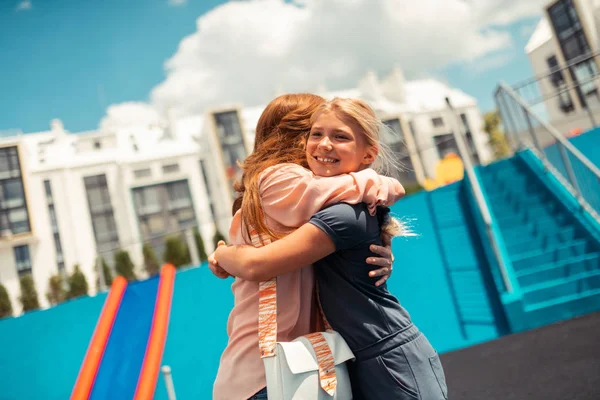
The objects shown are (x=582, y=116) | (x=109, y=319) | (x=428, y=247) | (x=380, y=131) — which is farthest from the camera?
(x=582, y=116)

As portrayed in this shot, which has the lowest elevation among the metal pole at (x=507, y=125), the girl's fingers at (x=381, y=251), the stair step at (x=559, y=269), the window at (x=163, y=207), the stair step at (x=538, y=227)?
the stair step at (x=559, y=269)

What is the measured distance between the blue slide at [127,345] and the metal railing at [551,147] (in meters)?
5.02

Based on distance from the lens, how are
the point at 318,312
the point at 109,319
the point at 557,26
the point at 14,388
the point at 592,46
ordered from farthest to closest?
the point at 557,26, the point at 592,46, the point at 14,388, the point at 109,319, the point at 318,312

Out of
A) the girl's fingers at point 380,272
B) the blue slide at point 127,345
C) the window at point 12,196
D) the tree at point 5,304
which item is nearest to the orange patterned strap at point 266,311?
the girl's fingers at point 380,272

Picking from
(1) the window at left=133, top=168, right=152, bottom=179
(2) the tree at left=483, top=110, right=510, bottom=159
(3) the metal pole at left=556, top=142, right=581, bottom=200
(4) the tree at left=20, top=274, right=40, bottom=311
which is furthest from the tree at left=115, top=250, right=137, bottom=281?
(2) the tree at left=483, top=110, right=510, bottom=159

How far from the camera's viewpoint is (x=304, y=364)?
1129 mm

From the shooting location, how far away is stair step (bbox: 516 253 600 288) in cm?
593

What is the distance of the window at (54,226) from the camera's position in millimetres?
36500

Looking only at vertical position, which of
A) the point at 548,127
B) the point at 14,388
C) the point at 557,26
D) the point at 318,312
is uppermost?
the point at 557,26

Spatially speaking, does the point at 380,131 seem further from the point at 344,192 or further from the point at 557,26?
the point at 557,26

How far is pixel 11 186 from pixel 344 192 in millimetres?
40432

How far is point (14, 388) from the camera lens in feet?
17.0

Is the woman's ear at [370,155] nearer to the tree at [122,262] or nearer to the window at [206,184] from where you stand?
the tree at [122,262]

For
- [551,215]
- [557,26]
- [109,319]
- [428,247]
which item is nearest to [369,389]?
[109,319]
